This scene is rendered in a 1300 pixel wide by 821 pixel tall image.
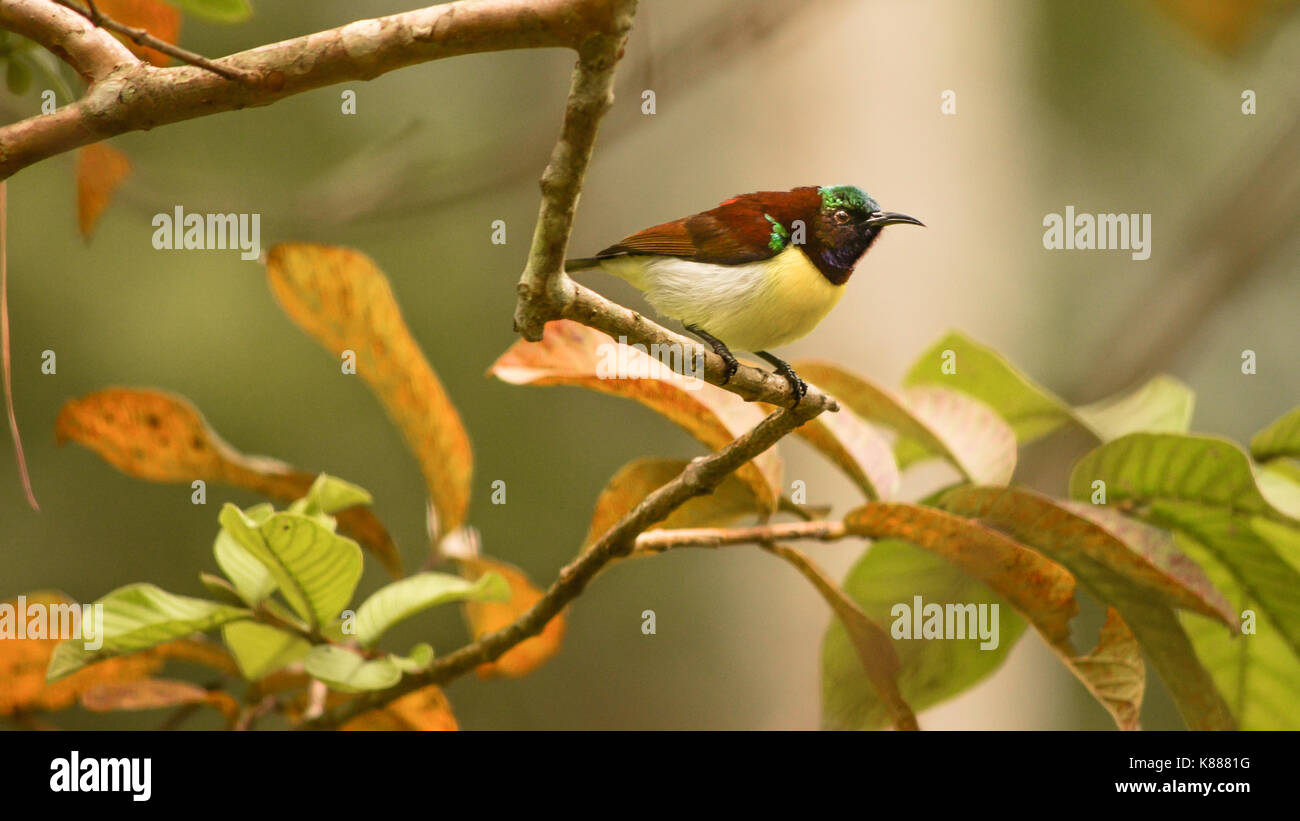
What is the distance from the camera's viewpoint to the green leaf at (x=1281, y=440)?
112 centimetres

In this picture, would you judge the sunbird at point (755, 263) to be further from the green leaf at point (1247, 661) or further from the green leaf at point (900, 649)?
the green leaf at point (1247, 661)

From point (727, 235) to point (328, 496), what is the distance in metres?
0.46

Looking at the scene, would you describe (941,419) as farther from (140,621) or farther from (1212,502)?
(140,621)

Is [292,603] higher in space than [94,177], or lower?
lower

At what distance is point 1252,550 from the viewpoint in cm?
107

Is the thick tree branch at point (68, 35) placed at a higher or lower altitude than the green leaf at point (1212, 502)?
higher

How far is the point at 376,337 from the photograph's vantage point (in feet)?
3.50

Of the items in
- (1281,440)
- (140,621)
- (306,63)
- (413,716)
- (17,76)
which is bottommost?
(413,716)

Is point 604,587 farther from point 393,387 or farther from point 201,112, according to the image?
point 201,112

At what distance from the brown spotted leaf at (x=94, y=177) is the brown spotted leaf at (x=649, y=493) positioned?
0.59m

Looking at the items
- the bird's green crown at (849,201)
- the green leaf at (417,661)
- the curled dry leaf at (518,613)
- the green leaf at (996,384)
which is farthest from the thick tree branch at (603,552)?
the green leaf at (996,384)

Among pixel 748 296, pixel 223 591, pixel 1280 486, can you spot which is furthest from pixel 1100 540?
pixel 223 591

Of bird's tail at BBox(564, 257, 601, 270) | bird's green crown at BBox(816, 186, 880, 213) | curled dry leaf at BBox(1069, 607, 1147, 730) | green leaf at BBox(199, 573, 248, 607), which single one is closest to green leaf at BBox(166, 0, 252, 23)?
bird's tail at BBox(564, 257, 601, 270)

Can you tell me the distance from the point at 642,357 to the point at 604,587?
202 centimetres
